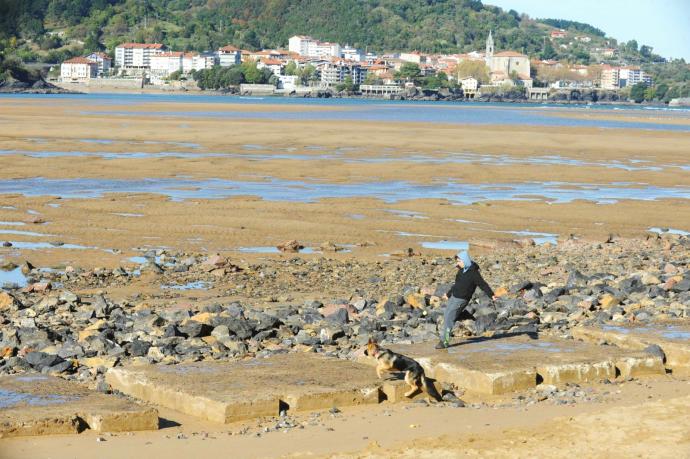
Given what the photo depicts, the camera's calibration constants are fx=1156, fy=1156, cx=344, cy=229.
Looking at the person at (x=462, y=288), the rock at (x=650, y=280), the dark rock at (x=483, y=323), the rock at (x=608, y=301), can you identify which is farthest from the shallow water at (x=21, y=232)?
the person at (x=462, y=288)

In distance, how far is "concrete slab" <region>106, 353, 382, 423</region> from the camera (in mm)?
9258

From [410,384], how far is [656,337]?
3.37m

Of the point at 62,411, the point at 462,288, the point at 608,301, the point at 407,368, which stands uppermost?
the point at 462,288

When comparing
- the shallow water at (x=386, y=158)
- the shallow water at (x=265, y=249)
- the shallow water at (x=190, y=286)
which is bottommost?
the shallow water at (x=386, y=158)

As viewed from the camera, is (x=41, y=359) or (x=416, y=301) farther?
(x=416, y=301)

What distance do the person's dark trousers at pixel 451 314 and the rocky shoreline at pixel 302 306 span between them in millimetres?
1026

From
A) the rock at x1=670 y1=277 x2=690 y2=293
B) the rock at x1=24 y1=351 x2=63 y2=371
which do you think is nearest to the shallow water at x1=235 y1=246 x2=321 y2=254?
the rock at x1=670 y1=277 x2=690 y2=293

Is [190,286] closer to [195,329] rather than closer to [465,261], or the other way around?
[195,329]

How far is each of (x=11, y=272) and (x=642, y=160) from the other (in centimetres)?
3265

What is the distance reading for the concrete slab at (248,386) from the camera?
926 centimetres

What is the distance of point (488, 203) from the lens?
29.6 m

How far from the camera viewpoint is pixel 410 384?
9.87m

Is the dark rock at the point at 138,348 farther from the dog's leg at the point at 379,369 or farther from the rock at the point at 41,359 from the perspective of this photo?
the dog's leg at the point at 379,369

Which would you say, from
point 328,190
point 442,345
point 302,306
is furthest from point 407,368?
point 328,190
